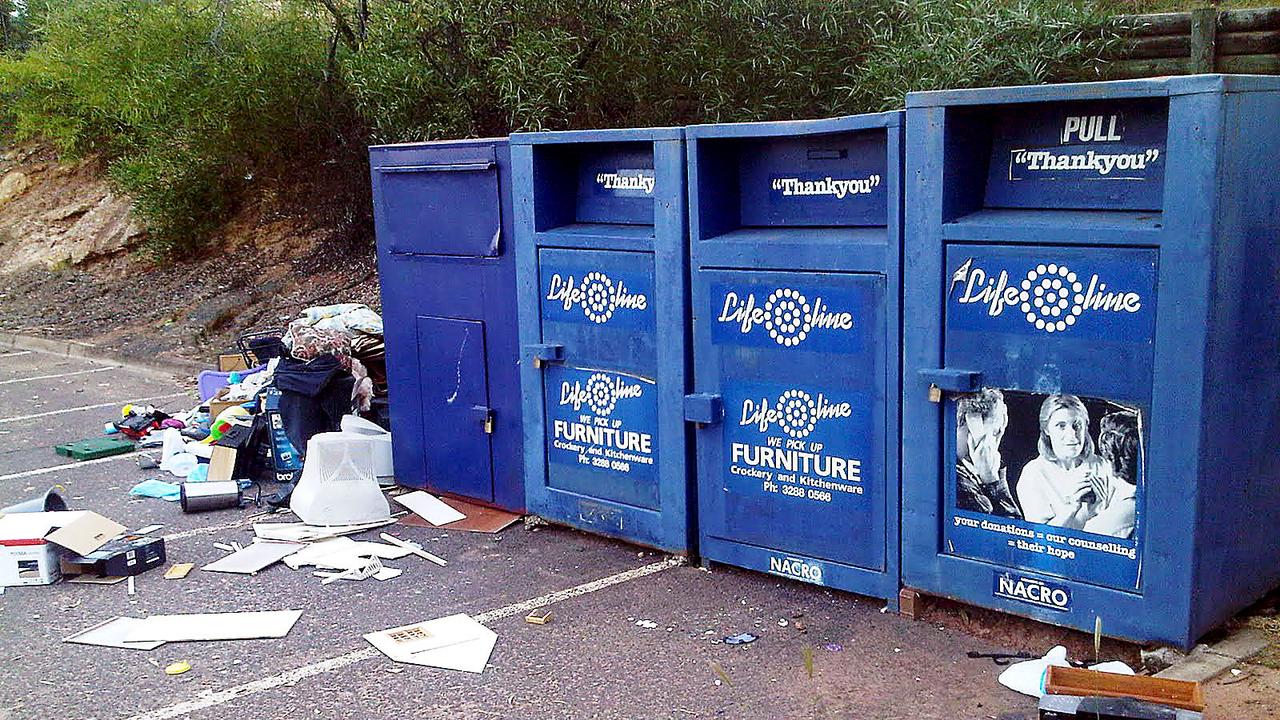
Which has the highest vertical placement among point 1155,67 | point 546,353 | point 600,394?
point 1155,67

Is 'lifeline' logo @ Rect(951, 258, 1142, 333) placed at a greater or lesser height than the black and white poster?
greater

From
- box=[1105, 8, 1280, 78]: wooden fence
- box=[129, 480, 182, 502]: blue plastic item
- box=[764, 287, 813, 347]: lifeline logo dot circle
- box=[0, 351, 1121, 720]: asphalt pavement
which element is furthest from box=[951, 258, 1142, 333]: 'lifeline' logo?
box=[1105, 8, 1280, 78]: wooden fence

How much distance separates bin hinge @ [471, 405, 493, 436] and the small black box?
1.71 metres

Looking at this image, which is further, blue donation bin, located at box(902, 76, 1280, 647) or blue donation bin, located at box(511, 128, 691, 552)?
blue donation bin, located at box(511, 128, 691, 552)

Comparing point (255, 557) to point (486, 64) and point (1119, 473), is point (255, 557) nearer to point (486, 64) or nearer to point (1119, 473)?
point (1119, 473)

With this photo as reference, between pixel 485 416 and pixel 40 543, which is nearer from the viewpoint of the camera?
pixel 40 543

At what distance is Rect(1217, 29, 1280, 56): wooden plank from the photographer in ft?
29.2

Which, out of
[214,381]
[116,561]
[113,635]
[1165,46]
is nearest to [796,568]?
[113,635]

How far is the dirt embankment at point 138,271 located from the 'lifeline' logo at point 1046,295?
8.55m

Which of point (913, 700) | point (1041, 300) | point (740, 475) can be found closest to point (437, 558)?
point (740, 475)

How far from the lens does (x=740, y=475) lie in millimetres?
4977

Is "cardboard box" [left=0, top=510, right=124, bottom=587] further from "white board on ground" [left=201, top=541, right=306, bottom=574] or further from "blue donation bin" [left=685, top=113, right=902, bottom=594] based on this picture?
"blue donation bin" [left=685, top=113, right=902, bottom=594]

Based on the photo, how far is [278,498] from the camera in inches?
256

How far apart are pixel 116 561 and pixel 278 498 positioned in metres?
1.21
